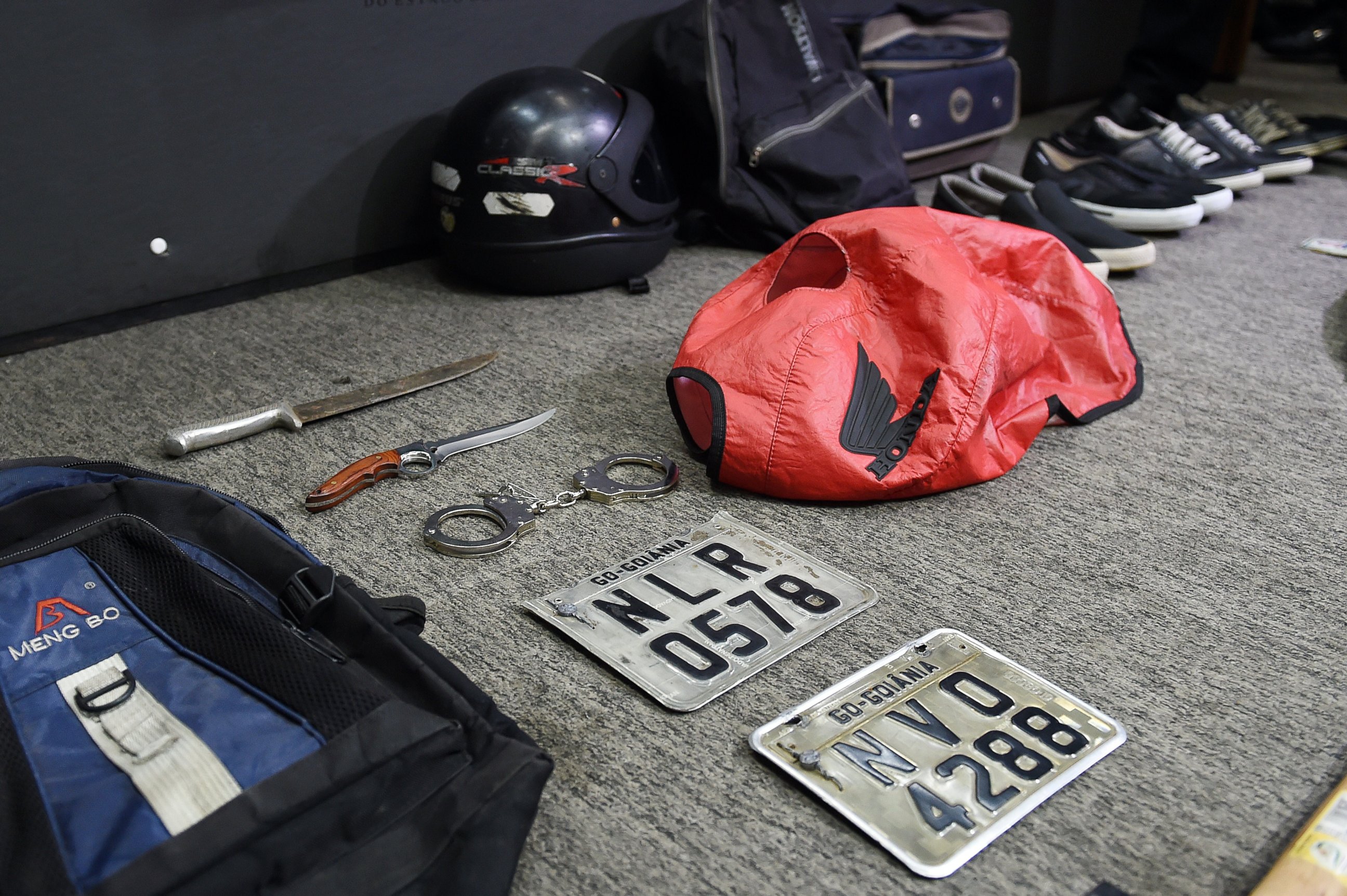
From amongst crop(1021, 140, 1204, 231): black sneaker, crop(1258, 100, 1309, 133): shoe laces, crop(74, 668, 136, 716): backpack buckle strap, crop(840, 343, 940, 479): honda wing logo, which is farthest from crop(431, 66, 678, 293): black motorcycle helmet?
crop(1258, 100, 1309, 133): shoe laces

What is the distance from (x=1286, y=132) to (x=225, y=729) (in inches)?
122

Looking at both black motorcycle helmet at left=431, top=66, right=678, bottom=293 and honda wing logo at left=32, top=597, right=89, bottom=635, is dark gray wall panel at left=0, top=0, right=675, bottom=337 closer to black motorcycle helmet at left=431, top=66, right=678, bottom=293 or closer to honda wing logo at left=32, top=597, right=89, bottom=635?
black motorcycle helmet at left=431, top=66, right=678, bottom=293

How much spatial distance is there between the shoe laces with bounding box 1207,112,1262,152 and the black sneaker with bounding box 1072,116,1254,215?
113 mm

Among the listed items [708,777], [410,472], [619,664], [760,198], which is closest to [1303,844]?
[708,777]

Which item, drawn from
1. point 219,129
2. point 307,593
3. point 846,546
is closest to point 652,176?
point 219,129

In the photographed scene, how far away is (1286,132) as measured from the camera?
2850mm

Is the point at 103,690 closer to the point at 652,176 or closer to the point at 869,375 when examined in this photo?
the point at 869,375

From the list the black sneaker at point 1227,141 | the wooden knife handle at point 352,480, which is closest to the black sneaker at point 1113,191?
the black sneaker at point 1227,141

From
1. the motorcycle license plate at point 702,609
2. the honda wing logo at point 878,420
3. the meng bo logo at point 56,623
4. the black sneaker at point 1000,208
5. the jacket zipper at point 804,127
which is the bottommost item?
the motorcycle license plate at point 702,609

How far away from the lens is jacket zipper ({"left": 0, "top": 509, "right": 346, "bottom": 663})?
91 cm

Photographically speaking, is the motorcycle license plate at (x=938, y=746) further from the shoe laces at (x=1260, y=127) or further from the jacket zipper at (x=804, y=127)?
the shoe laces at (x=1260, y=127)

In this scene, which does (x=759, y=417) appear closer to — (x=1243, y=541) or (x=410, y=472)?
(x=410, y=472)

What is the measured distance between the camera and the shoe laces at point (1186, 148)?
2.60 metres

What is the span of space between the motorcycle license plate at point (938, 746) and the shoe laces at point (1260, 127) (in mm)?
2418
